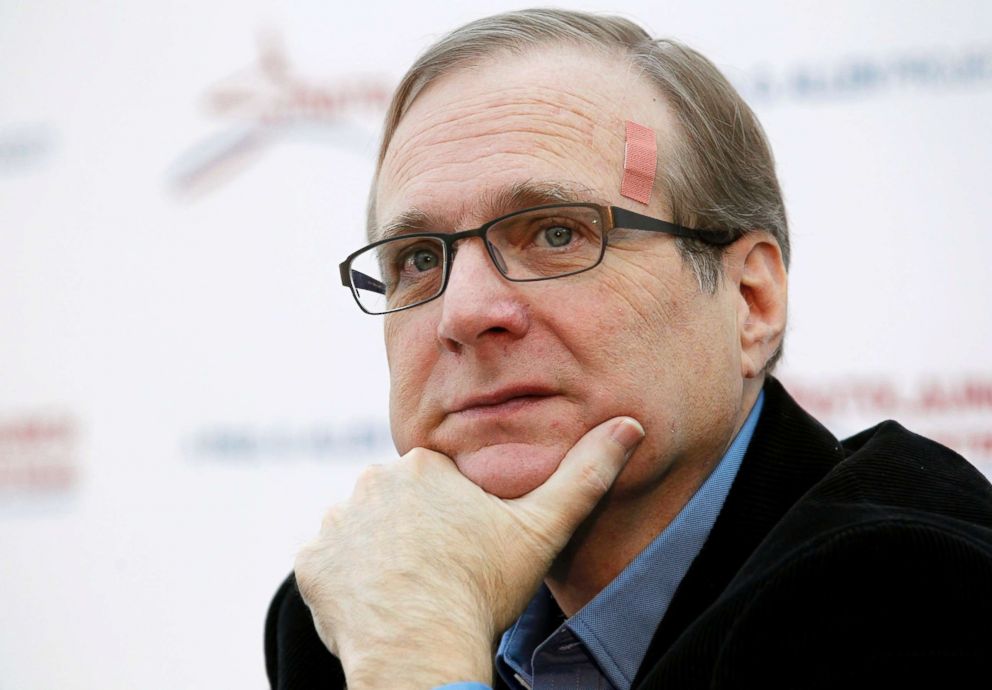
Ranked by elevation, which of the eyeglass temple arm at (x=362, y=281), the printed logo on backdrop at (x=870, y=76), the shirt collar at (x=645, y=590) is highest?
the printed logo on backdrop at (x=870, y=76)

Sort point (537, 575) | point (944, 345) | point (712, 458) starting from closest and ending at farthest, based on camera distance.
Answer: point (537, 575) → point (712, 458) → point (944, 345)

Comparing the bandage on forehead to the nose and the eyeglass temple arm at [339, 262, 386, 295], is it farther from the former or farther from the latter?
the eyeglass temple arm at [339, 262, 386, 295]

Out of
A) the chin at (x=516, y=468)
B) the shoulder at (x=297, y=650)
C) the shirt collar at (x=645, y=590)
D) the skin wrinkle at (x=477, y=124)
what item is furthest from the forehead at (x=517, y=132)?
the shoulder at (x=297, y=650)

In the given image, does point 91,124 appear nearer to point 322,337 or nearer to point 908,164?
point 322,337

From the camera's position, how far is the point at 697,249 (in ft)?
Result: 6.38

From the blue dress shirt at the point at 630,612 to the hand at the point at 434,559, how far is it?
0.60ft

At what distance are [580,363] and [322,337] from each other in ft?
6.59

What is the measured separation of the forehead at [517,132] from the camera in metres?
1.87

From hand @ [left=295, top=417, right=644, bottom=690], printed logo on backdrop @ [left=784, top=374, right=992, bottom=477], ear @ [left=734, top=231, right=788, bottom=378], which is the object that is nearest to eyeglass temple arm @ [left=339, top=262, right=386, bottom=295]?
hand @ [left=295, top=417, right=644, bottom=690]

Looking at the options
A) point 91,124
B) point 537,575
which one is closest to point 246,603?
point 91,124

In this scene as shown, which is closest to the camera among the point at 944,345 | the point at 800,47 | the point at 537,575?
the point at 537,575

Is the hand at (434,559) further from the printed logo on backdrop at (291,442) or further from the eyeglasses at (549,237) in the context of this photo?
the printed logo on backdrop at (291,442)

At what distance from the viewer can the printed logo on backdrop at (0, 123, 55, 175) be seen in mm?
4016

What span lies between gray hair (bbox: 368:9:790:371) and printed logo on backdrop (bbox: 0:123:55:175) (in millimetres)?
2382
